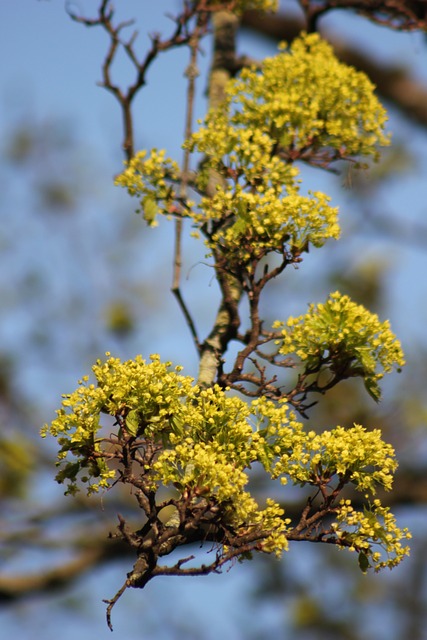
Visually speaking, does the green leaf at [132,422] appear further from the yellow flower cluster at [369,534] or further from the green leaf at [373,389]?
the green leaf at [373,389]

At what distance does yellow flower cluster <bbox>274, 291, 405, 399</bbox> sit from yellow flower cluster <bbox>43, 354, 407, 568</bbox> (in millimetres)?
453

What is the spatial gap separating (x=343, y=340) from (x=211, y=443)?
78 cm

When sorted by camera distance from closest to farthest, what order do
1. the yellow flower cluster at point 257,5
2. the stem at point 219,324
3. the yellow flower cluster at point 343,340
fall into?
1. the yellow flower cluster at point 343,340
2. the stem at point 219,324
3. the yellow flower cluster at point 257,5

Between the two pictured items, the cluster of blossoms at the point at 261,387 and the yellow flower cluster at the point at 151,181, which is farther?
the yellow flower cluster at the point at 151,181

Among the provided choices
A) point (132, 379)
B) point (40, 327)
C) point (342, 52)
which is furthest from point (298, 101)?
point (40, 327)

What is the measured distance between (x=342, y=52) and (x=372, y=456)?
838 cm

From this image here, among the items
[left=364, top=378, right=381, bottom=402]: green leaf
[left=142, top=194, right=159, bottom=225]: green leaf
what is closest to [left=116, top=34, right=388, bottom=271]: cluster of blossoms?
[left=142, top=194, right=159, bottom=225]: green leaf

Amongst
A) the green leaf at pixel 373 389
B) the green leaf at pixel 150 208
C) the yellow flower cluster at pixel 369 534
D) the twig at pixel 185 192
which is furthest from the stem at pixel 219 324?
the yellow flower cluster at pixel 369 534

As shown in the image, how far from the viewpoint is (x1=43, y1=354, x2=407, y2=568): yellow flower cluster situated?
2521mm

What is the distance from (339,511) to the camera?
2648 millimetres

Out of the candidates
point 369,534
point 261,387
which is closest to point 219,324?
point 261,387

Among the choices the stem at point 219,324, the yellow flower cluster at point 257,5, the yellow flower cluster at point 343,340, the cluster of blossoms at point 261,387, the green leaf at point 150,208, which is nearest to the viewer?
the cluster of blossoms at point 261,387

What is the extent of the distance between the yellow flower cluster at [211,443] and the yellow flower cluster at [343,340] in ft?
1.48

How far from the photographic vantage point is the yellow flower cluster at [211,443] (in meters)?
2.52
